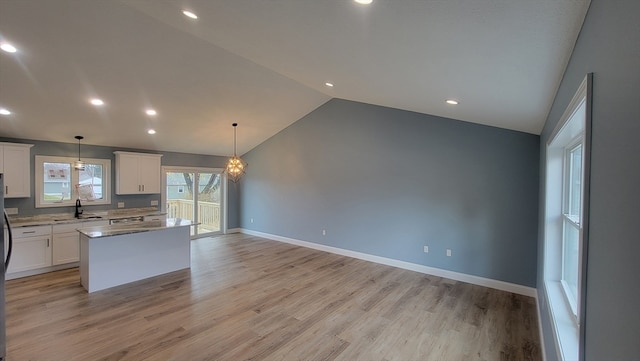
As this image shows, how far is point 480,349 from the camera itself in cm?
288

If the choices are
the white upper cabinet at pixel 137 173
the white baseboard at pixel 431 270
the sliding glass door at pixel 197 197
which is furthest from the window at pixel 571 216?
the white upper cabinet at pixel 137 173

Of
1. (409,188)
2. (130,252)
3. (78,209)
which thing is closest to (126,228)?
(130,252)

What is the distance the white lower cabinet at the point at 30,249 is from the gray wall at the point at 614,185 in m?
6.75

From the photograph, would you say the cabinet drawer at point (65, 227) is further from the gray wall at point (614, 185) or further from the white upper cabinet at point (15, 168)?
the gray wall at point (614, 185)

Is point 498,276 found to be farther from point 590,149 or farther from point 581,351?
point 590,149

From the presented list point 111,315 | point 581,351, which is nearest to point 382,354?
point 581,351

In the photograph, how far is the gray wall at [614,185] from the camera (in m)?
0.67

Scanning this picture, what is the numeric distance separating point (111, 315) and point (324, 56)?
3.89m

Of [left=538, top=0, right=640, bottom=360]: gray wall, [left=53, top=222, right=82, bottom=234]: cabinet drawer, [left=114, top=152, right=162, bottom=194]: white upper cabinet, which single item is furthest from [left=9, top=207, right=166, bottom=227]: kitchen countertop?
[left=538, top=0, right=640, bottom=360]: gray wall

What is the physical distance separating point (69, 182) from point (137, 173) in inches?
45.1

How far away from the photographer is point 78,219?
5.23 metres

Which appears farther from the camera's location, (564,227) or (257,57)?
(257,57)

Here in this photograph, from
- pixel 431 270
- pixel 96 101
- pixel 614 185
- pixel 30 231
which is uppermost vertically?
pixel 96 101

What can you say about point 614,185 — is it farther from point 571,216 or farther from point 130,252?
point 130,252
